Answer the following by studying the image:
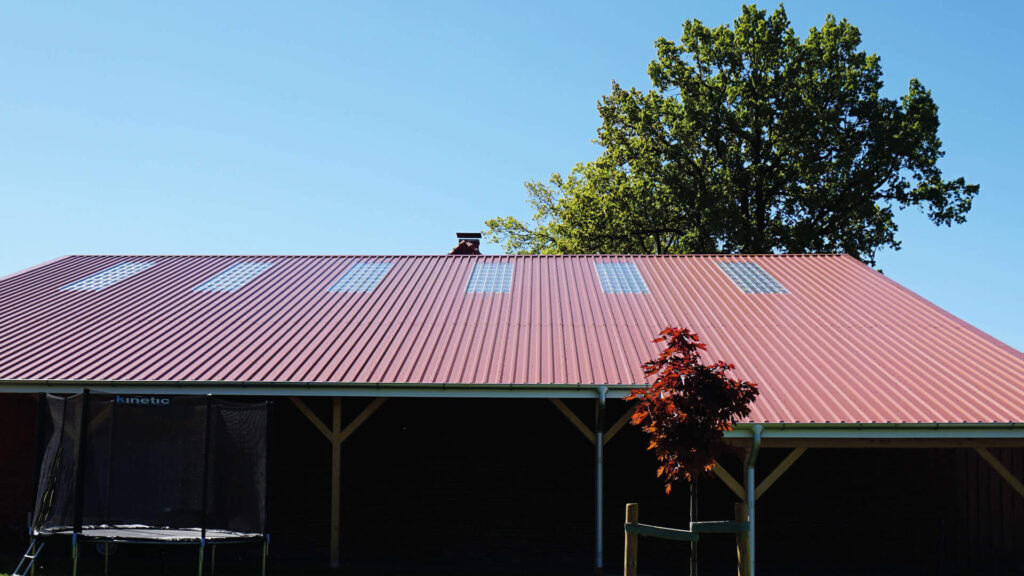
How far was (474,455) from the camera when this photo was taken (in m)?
13.6

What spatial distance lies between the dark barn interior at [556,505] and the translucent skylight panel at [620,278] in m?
3.96

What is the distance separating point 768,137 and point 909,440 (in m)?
21.9

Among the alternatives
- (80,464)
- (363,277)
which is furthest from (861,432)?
(363,277)

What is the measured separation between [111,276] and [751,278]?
47.5ft

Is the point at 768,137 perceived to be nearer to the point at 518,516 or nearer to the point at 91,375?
the point at 518,516

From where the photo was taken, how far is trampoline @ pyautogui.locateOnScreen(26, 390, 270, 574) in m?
10.4

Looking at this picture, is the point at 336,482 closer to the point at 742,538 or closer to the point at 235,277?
the point at 742,538

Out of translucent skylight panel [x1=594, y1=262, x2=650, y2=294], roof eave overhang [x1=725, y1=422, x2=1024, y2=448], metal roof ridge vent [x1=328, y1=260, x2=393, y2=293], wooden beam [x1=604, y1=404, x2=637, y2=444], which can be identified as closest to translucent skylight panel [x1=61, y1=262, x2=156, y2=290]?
metal roof ridge vent [x1=328, y1=260, x2=393, y2=293]

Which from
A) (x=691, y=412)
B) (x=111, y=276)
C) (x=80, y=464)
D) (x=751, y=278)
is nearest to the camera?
(x=691, y=412)

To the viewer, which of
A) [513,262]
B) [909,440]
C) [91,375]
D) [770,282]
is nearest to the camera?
[909,440]

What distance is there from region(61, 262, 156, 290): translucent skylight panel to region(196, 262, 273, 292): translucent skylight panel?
213 centimetres

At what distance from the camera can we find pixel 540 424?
13586 millimetres

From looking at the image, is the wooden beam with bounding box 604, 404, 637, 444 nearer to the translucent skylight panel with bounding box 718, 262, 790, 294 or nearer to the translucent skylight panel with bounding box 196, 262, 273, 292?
the translucent skylight panel with bounding box 718, 262, 790, 294

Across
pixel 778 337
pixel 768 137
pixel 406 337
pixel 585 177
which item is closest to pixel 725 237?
pixel 768 137
